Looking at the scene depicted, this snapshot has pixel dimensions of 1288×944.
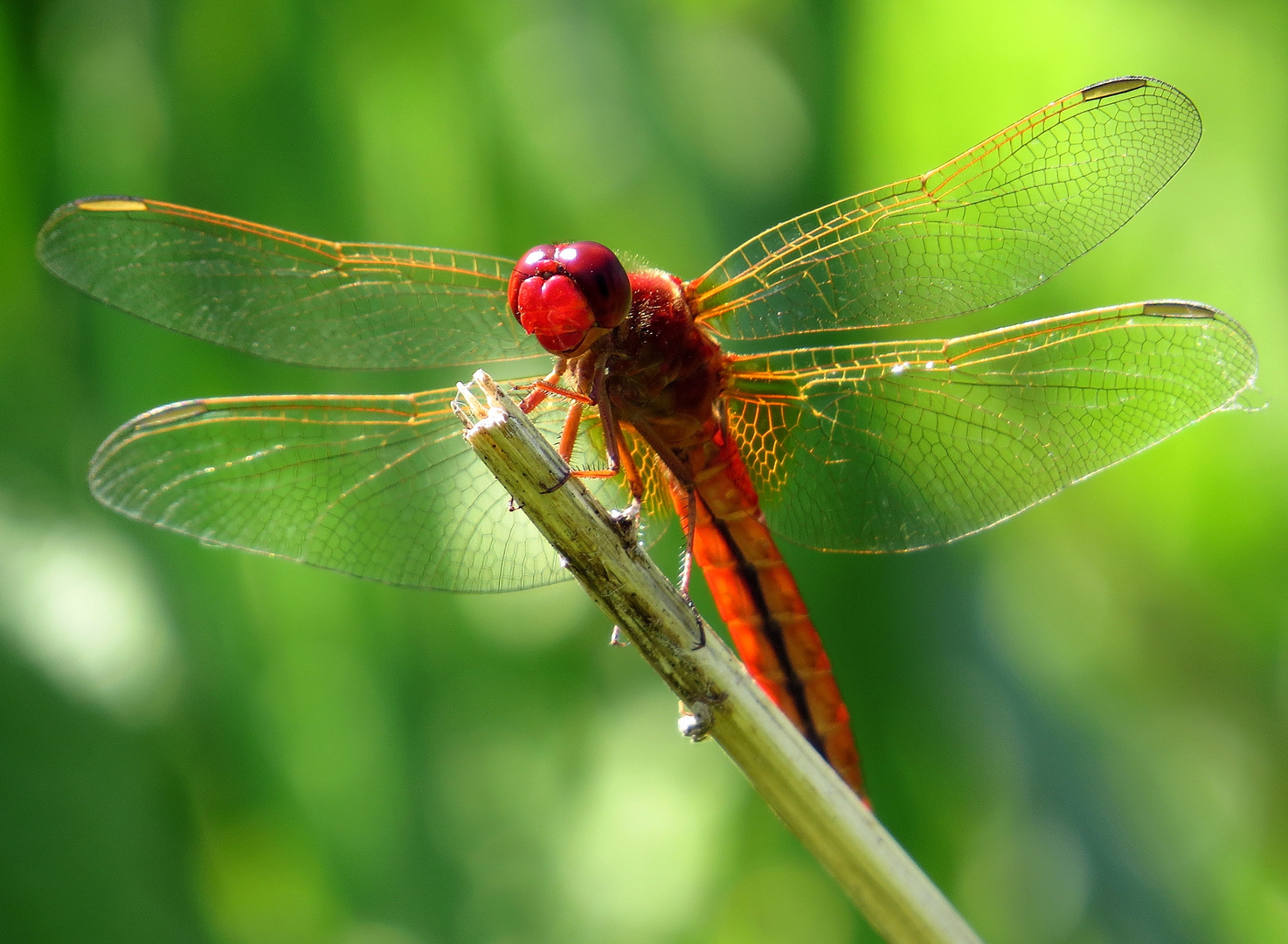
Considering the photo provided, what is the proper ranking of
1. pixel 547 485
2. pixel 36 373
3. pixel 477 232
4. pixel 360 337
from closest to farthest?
pixel 547 485
pixel 360 337
pixel 36 373
pixel 477 232

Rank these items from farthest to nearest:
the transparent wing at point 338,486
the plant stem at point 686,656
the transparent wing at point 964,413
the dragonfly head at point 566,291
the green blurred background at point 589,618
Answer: the green blurred background at point 589,618, the transparent wing at point 338,486, the transparent wing at point 964,413, the dragonfly head at point 566,291, the plant stem at point 686,656

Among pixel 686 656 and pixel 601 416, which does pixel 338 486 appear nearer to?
pixel 601 416

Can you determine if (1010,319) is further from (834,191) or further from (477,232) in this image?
(477,232)

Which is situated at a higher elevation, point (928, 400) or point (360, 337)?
point (360, 337)

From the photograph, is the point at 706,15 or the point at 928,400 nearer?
→ the point at 928,400

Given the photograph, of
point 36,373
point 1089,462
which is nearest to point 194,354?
point 36,373

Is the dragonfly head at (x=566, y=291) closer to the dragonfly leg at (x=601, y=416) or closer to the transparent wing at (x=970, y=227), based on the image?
the dragonfly leg at (x=601, y=416)

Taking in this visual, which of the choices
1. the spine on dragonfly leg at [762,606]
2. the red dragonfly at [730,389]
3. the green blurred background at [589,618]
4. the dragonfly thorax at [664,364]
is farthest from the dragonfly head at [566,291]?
the green blurred background at [589,618]

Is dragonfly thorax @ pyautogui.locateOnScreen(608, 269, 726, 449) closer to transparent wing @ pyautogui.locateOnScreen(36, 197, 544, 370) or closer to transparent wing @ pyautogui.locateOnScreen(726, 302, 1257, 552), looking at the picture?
transparent wing @ pyautogui.locateOnScreen(726, 302, 1257, 552)
